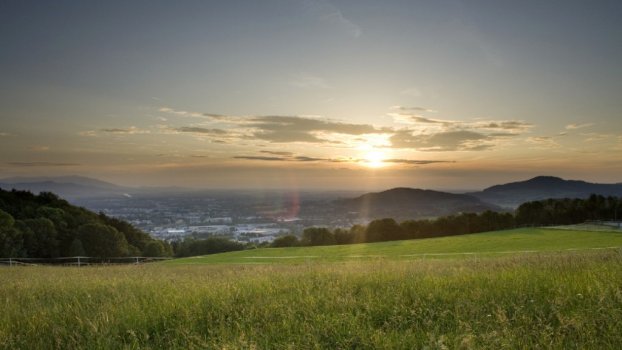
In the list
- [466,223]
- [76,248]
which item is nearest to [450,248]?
[466,223]

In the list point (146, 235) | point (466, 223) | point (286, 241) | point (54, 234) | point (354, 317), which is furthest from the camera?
point (146, 235)

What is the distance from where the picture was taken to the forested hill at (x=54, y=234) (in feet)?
249

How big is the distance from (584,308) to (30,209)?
356 ft

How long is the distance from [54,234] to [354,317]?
302 ft

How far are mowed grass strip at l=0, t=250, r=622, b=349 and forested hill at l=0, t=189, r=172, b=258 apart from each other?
81140 mm

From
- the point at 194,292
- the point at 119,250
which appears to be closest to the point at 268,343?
the point at 194,292

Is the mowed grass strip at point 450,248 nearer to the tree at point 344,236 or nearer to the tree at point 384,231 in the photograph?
the tree at point 384,231

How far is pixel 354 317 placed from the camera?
6.18 m

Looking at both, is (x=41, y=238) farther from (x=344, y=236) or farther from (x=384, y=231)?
(x=384, y=231)

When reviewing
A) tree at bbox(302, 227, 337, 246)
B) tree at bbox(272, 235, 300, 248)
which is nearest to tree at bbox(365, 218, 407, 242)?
tree at bbox(302, 227, 337, 246)

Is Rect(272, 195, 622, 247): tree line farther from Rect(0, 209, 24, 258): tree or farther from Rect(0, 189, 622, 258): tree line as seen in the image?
Rect(0, 209, 24, 258): tree

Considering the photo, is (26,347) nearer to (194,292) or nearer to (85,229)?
(194,292)

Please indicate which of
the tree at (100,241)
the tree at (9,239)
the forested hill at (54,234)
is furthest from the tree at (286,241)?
the tree at (9,239)

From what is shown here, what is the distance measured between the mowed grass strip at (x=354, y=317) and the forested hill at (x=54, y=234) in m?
81.1
